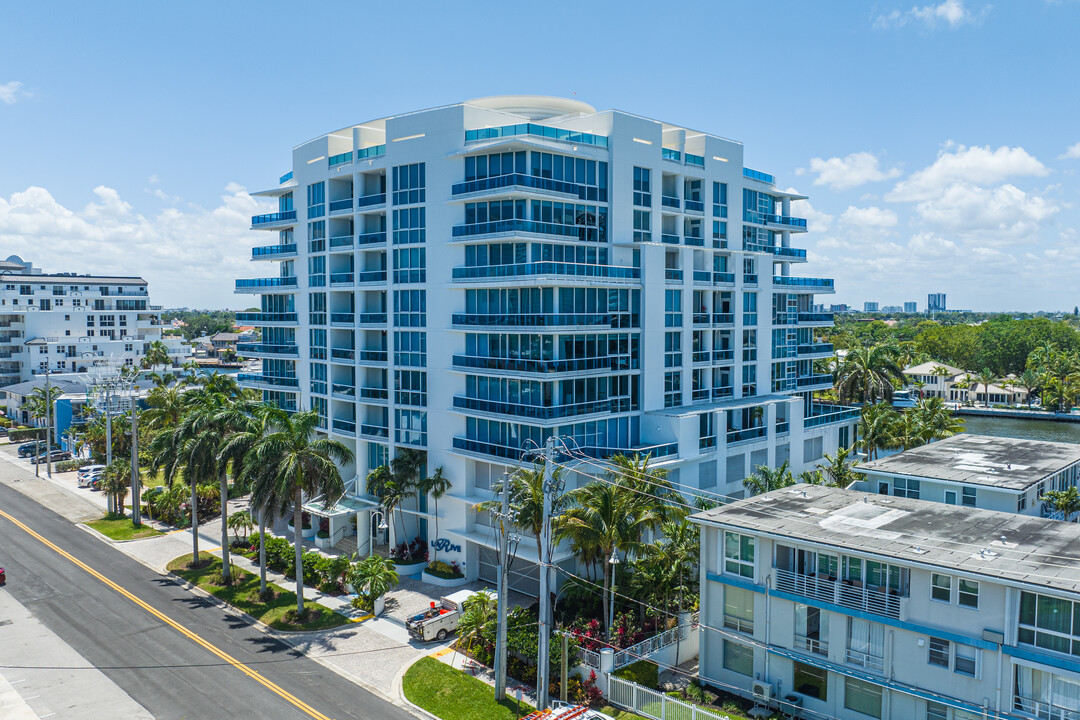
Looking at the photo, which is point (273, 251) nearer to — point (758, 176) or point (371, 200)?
point (371, 200)

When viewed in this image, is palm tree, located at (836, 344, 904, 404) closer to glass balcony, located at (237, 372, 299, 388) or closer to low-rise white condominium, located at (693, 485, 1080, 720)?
low-rise white condominium, located at (693, 485, 1080, 720)

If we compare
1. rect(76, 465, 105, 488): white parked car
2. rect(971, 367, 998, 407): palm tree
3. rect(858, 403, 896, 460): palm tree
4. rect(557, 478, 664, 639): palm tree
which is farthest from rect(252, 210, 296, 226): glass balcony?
rect(971, 367, 998, 407): palm tree

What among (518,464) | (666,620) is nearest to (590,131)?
(518,464)

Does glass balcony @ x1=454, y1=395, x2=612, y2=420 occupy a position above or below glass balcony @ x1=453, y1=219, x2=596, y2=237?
below

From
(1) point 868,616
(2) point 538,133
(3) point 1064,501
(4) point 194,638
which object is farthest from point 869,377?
(4) point 194,638

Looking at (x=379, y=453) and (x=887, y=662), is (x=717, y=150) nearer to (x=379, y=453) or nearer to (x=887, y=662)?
(x=379, y=453)

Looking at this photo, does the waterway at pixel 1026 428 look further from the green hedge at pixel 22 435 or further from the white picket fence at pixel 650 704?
the green hedge at pixel 22 435

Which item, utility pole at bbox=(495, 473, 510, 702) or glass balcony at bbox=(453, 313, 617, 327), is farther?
glass balcony at bbox=(453, 313, 617, 327)

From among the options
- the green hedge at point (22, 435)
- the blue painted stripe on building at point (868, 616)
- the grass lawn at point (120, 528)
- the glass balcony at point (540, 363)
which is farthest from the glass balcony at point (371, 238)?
the green hedge at point (22, 435)
